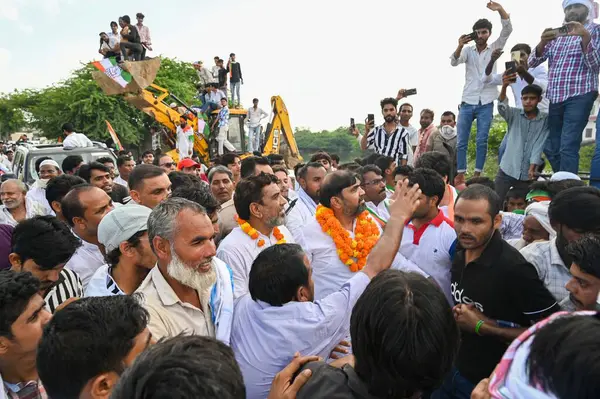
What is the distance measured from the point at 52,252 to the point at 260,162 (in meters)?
3.34

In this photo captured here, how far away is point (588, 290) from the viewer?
72.6 inches

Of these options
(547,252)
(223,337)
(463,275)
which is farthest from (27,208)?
(547,252)

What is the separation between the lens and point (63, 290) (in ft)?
8.82

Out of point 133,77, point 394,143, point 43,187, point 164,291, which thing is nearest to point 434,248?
point 164,291

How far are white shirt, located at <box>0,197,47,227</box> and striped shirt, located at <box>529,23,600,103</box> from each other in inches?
236

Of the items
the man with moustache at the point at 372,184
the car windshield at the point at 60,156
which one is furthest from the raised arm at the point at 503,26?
the car windshield at the point at 60,156

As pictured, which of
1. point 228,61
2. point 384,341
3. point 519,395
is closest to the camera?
point 519,395

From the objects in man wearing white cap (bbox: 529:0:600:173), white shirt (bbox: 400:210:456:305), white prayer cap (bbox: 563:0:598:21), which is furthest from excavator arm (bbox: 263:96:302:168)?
white shirt (bbox: 400:210:456:305)

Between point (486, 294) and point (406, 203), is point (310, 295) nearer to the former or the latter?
point (406, 203)

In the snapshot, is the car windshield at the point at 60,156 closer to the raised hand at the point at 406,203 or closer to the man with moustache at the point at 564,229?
the raised hand at the point at 406,203

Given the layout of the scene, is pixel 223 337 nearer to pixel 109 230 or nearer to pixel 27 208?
pixel 109 230

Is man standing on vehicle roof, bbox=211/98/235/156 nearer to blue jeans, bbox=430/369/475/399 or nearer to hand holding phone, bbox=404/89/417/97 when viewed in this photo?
hand holding phone, bbox=404/89/417/97

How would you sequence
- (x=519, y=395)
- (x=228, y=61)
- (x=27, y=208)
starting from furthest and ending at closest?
(x=228, y=61) < (x=27, y=208) < (x=519, y=395)

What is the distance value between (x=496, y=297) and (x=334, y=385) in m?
1.23
